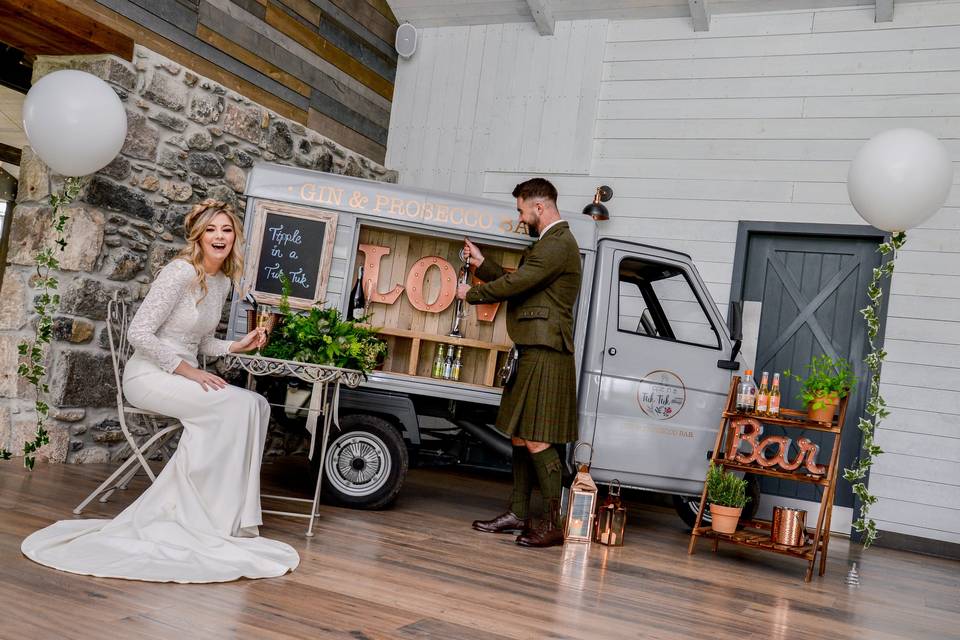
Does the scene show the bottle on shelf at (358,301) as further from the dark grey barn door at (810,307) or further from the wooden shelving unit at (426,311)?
the dark grey barn door at (810,307)

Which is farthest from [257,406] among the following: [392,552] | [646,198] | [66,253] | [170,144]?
[646,198]

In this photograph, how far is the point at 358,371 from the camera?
12.2 feet

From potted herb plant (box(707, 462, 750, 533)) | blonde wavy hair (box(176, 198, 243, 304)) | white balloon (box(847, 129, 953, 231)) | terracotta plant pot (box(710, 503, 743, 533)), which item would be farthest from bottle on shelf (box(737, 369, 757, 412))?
blonde wavy hair (box(176, 198, 243, 304))

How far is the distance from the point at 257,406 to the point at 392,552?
0.80 m

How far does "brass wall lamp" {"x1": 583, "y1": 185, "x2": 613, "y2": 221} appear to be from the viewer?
6.55 metres

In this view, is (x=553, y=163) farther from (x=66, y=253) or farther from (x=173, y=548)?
(x=173, y=548)

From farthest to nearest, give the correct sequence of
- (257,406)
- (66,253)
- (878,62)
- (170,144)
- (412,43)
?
(412,43) < (878,62) < (170,144) < (66,253) < (257,406)

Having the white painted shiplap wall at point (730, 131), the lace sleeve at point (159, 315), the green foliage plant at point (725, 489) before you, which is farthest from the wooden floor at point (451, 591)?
the white painted shiplap wall at point (730, 131)

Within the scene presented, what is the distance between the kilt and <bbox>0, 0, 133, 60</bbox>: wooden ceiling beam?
280 centimetres

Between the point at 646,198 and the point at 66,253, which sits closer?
the point at 66,253

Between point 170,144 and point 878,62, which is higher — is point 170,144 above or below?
below

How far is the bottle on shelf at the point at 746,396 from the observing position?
4.43 meters

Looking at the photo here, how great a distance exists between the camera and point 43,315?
441 centimetres

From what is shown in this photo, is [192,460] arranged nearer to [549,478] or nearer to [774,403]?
[549,478]
